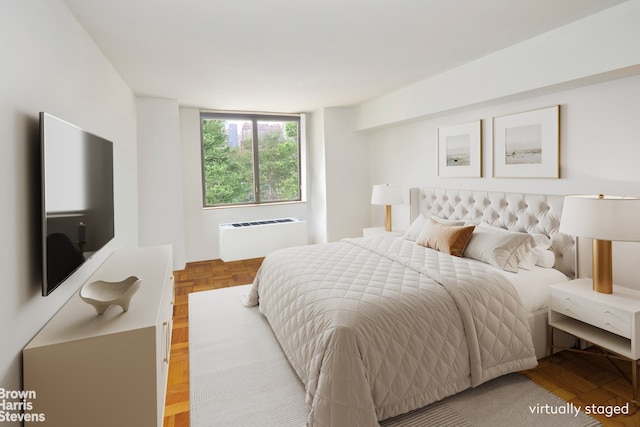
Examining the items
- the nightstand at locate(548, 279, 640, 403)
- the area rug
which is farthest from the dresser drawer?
the area rug

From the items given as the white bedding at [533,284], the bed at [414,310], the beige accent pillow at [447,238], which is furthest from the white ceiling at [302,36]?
the white bedding at [533,284]

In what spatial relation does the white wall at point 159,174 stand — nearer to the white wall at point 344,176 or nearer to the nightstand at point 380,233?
the white wall at point 344,176

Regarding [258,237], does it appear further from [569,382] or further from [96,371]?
[569,382]

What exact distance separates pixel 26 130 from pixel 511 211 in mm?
3422

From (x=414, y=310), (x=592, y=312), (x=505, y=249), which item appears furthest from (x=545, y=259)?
(x=414, y=310)

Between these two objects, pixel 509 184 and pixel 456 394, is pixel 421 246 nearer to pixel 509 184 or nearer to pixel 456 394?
pixel 509 184

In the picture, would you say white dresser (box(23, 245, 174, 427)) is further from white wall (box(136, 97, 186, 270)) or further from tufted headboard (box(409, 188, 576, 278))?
white wall (box(136, 97, 186, 270))

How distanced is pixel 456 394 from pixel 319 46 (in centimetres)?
263

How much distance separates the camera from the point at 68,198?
1.78 meters

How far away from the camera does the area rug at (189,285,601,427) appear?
190 cm

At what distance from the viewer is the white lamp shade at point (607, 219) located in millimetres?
2037

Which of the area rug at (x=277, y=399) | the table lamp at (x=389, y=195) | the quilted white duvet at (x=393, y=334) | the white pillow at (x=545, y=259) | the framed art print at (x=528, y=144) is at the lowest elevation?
the area rug at (x=277, y=399)

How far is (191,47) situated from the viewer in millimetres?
2754

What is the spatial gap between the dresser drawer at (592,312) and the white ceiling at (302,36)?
1846mm
